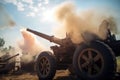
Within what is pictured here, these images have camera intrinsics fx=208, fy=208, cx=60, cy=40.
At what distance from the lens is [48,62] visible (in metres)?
7.82

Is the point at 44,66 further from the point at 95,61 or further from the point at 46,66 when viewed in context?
the point at 95,61

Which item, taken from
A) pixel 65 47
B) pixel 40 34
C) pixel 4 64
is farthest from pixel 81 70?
pixel 4 64

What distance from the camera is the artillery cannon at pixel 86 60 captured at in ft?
17.2

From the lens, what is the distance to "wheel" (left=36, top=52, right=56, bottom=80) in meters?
7.56

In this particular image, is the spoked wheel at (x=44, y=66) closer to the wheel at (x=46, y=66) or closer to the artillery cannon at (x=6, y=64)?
the wheel at (x=46, y=66)

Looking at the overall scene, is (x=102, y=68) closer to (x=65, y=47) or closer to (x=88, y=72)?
(x=88, y=72)

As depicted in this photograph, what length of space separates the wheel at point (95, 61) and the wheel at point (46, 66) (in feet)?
5.62

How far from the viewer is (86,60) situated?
19.0ft

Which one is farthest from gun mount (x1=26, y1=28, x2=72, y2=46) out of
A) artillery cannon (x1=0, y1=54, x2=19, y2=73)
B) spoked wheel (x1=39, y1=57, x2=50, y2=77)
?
artillery cannon (x1=0, y1=54, x2=19, y2=73)

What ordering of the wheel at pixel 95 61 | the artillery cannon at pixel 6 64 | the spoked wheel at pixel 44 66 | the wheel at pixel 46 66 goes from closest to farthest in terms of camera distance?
the wheel at pixel 95 61 < the wheel at pixel 46 66 < the spoked wheel at pixel 44 66 < the artillery cannon at pixel 6 64

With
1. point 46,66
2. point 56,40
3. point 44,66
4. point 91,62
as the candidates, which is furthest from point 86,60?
point 56,40

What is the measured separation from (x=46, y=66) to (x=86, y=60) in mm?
2599

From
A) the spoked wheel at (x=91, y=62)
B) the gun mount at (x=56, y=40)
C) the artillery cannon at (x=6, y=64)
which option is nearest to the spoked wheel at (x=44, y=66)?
the gun mount at (x=56, y=40)

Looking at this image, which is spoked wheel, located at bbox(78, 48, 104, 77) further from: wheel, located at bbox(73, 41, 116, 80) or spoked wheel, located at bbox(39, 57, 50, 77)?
spoked wheel, located at bbox(39, 57, 50, 77)
